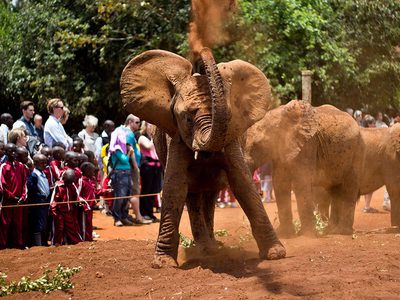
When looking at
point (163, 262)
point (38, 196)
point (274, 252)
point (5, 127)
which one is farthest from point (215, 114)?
point (5, 127)

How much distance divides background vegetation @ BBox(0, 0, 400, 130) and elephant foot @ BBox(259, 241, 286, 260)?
29.5 ft

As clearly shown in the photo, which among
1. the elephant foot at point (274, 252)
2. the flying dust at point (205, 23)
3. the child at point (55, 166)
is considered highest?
the flying dust at point (205, 23)

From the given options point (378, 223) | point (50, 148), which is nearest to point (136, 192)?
point (50, 148)

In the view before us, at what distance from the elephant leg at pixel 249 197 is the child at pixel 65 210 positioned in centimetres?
367

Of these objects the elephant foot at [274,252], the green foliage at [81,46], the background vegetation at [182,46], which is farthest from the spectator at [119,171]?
the elephant foot at [274,252]

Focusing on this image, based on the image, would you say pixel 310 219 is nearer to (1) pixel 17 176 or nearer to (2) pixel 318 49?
(1) pixel 17 176

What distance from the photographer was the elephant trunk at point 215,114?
9.54 metres

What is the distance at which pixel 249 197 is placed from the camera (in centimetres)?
1093

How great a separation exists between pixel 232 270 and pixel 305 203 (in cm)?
302

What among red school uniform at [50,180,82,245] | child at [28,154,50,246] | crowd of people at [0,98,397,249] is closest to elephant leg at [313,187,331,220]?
crowd of people at [0,98,397,249]

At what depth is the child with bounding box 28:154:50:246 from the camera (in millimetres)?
14141

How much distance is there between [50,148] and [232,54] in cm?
603

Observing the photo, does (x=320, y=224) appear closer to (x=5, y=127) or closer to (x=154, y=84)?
(x=154, y=84)

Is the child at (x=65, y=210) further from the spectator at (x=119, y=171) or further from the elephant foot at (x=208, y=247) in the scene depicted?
the spectator at (x=119, y=171)
